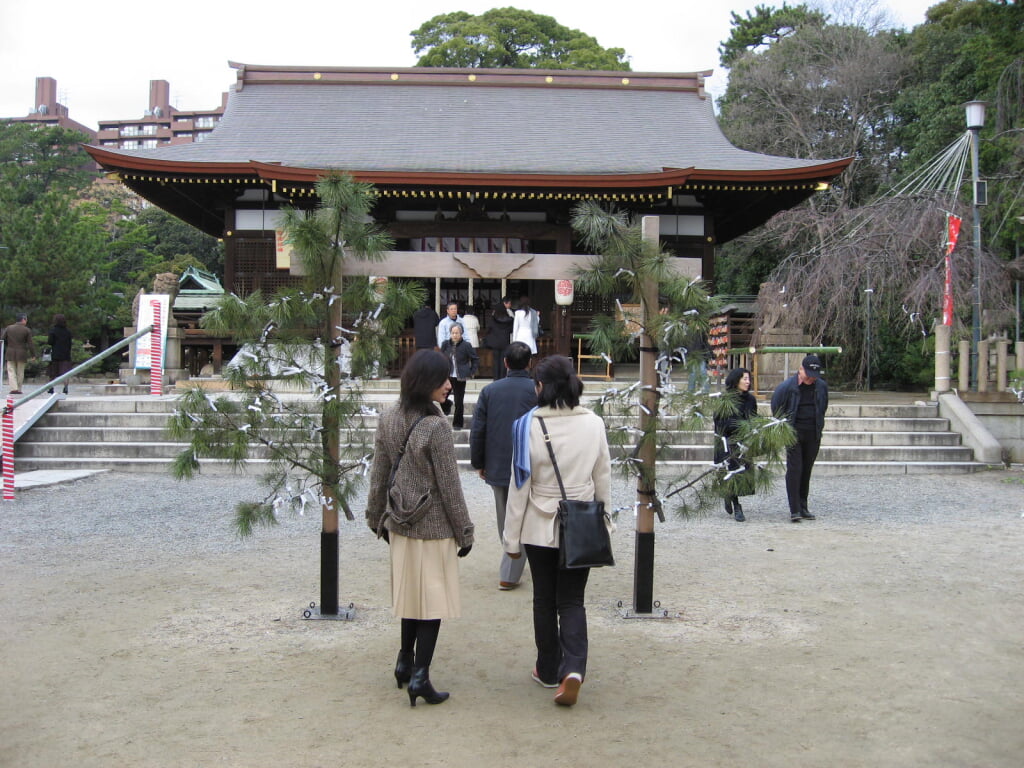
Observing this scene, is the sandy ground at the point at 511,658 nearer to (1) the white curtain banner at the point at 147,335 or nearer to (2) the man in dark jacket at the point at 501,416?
(2) the man in dark jacket at the point at 501,416

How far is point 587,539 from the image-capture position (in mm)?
3627

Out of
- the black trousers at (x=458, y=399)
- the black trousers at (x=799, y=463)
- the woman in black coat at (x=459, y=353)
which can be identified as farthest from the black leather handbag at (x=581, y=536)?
the black trousers at (x=458, y=399)

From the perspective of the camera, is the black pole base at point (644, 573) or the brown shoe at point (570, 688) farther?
the black pole base at point (644, 573)

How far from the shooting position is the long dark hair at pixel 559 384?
3.80 meters

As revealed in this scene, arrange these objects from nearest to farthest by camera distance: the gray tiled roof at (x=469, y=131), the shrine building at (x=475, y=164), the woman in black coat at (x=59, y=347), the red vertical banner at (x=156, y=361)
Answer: the red vertical banner at (x=156, y=361), the shrine building at (x=475, y=164), the woman in black coat at (x=59, y=347), the gray tiled roof at (x=469, y=131)

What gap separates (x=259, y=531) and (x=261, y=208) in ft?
33.0

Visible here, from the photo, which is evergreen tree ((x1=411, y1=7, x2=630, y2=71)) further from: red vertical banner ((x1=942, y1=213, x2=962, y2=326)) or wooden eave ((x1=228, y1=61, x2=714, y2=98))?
red vertical banner ((x1=942, y1=213, x2=962, y2=326))

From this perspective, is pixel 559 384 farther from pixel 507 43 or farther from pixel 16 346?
pixel 507 43

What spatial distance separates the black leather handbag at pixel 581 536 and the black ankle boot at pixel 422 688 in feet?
2.43

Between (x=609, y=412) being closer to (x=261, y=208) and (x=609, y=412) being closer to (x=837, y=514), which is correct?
(x=837, y=514)

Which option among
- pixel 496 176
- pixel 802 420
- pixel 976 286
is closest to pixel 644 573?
pixel 802 420

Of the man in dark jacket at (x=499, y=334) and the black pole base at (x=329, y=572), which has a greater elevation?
the man in dark jacket at (x=499, y=334)

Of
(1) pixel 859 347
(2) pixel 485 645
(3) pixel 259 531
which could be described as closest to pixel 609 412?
(2) pixel 485 645

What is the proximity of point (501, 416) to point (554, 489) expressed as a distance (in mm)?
1691
